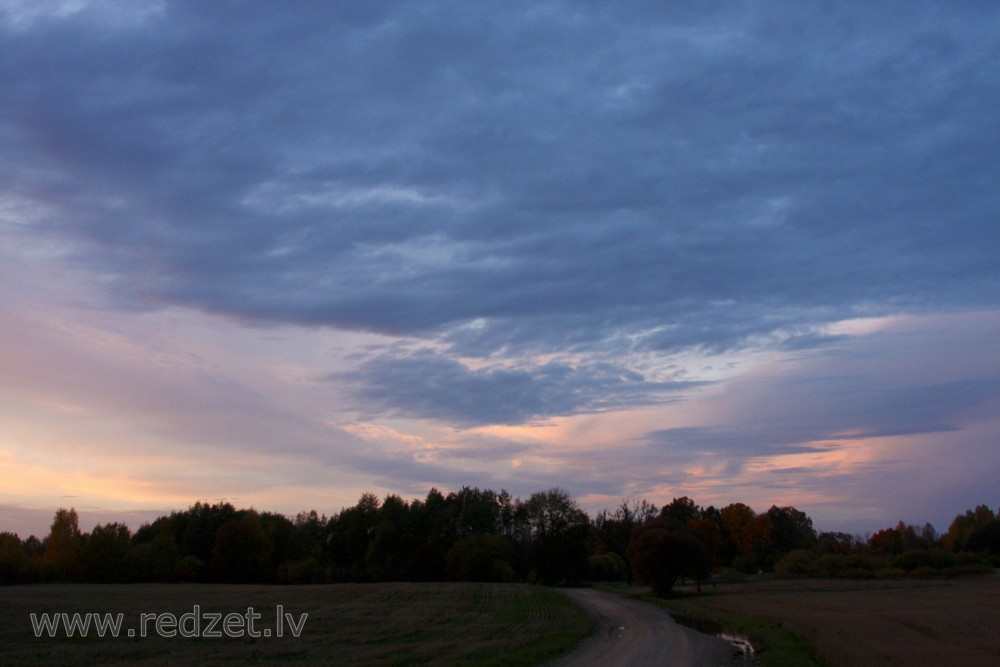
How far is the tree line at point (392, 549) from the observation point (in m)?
95.7

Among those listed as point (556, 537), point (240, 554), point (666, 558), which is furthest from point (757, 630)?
point (240, 554)

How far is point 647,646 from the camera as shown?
29.4 meters

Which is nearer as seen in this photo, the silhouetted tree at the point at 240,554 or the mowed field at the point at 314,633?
the mowed field at the point at 314,633

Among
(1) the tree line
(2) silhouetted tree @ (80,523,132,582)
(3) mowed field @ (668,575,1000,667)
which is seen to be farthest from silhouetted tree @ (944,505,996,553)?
(2) silhouetted tree @ (80,523,132,582)

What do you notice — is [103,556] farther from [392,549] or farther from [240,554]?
[392,549]

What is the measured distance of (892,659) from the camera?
2362 cm

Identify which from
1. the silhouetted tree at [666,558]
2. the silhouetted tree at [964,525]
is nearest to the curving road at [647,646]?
the silhouetted tree at [666,558]

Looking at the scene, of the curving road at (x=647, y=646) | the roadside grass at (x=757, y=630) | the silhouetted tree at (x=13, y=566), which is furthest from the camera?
the silhouetted tree at (x=13, y=566)

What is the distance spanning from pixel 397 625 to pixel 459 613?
28.0 feet

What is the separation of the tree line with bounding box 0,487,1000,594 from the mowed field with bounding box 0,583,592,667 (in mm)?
36887

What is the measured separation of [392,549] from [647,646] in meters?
85.0

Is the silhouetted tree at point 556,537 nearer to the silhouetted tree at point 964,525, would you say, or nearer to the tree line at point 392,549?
the tree line at point 392,549

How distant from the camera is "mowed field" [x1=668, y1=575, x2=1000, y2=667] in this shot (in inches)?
957

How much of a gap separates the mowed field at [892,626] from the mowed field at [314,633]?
1043 centimetres
